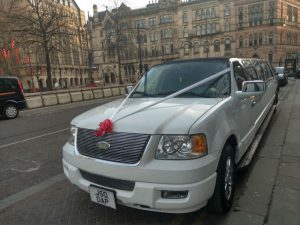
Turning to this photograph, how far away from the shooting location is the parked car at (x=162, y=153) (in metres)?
2.79

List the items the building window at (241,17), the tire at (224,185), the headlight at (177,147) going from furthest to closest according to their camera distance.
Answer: the building window at (241,17)
the tire at (224,185)
the headlight at (177,147)

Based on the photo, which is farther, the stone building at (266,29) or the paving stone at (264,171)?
the stone building at (266,29)

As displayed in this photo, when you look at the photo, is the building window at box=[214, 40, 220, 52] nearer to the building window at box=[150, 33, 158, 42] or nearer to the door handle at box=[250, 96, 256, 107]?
the building window at box=[150, 33, 158, 42]

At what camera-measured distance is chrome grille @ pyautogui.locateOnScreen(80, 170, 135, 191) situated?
2.94m

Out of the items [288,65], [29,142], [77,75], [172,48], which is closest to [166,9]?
[172,48]

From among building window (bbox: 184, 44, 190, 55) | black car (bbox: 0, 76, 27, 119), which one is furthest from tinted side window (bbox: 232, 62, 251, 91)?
building window (bbox: 184, 44, 190, 55)

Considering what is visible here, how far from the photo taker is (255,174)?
4676 millimetres

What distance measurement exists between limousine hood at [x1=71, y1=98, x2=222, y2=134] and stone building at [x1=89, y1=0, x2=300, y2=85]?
6031 cm

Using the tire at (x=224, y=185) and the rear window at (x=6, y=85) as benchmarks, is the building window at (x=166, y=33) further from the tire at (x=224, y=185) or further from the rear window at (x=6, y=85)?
the tire at (x=224, y=185)

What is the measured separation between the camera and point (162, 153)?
112 inches

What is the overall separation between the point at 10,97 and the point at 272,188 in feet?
42.7

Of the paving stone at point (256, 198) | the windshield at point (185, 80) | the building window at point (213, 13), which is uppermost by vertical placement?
the building window at point (213, 13)

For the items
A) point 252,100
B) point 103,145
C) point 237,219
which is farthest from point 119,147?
point 252,100

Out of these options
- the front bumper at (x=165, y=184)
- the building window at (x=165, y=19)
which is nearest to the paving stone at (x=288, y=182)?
the front bumper at (x=165, y=184)
